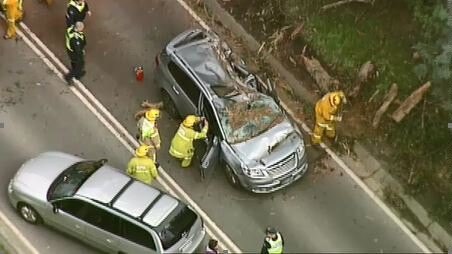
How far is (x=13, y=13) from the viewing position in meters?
20.8

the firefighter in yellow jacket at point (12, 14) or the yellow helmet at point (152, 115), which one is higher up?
the firefighter in yellow jacket at point (12, 14)

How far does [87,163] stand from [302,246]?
4.58m

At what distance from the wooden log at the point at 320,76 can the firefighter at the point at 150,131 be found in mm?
4199

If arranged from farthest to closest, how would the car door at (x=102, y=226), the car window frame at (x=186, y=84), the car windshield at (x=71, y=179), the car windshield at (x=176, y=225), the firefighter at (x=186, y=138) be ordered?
the car window frame at (x=186, y=84) → the firefighter at (x=186, y=138) → the car windshield at (x=71, y=179) → the car door at (x=102, y=226) → the car windshield at (x=176, y=225)

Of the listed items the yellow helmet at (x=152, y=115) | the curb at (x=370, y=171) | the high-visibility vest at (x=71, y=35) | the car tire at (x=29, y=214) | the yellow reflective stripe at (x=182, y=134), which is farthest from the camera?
the high-visibility vest at (x=71, y=35)

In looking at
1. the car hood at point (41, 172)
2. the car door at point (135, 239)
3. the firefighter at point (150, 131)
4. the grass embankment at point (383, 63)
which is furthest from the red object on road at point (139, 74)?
the car door at point (135, 239)

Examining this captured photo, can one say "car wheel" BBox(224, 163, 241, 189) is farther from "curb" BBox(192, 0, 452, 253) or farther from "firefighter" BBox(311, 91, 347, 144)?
"curb" BBox(192, 0, 452, 253)

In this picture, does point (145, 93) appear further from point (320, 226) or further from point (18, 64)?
point (320, 226)

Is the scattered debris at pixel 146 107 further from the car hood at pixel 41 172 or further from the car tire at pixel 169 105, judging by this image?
the car hood at pixel 41 172

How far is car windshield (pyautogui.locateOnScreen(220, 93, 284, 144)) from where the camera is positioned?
18.7 metres

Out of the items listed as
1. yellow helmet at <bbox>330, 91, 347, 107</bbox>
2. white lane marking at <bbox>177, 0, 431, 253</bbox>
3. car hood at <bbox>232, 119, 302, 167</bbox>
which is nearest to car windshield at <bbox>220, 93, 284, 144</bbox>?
car hood at <bbox>232, 119, 302, 167</bbox>

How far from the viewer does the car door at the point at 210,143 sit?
18.4 meters

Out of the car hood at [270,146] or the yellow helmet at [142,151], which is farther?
the car hood at [270,146]

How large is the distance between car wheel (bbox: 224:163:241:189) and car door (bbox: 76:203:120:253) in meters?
2.93
